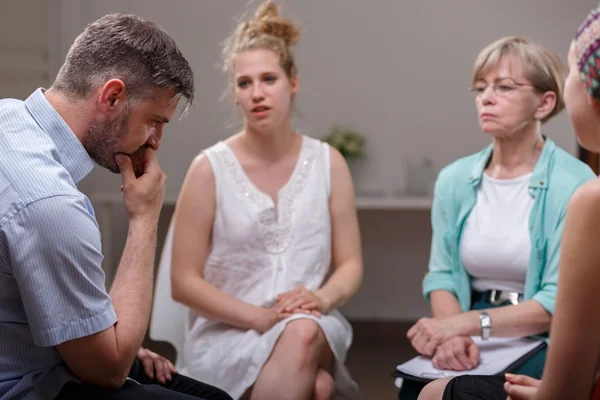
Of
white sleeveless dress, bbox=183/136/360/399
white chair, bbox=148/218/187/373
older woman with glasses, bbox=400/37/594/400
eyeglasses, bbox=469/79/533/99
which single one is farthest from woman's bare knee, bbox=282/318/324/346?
eyeglasses, bbox=469/79/533/99

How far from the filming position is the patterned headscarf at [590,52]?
1.24m

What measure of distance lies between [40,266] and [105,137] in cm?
33

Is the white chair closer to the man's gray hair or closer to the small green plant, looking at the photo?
the man's gray hair

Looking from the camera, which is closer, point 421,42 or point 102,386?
point 102,386

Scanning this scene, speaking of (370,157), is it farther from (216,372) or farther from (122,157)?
(122,157)

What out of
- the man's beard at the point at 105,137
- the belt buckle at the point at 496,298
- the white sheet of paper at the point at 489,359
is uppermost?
the man's beard at the point at 105,137

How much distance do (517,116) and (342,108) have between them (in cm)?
268

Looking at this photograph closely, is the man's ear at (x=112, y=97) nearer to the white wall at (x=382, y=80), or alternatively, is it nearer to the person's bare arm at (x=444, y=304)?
the person's bare arm at (x=444, y=304)

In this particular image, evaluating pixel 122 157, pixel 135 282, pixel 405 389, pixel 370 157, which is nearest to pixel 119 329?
pixel 135 282

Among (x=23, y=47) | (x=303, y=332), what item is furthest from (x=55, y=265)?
(x=23, y=47)

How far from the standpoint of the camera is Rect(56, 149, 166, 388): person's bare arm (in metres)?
1.51

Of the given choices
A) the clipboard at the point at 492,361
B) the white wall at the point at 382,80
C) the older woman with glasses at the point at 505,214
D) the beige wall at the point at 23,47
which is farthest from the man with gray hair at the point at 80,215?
the white wall at the point at 382,80

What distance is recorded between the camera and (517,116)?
95.3 inches

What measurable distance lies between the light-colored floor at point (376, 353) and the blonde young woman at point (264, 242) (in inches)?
44.2
